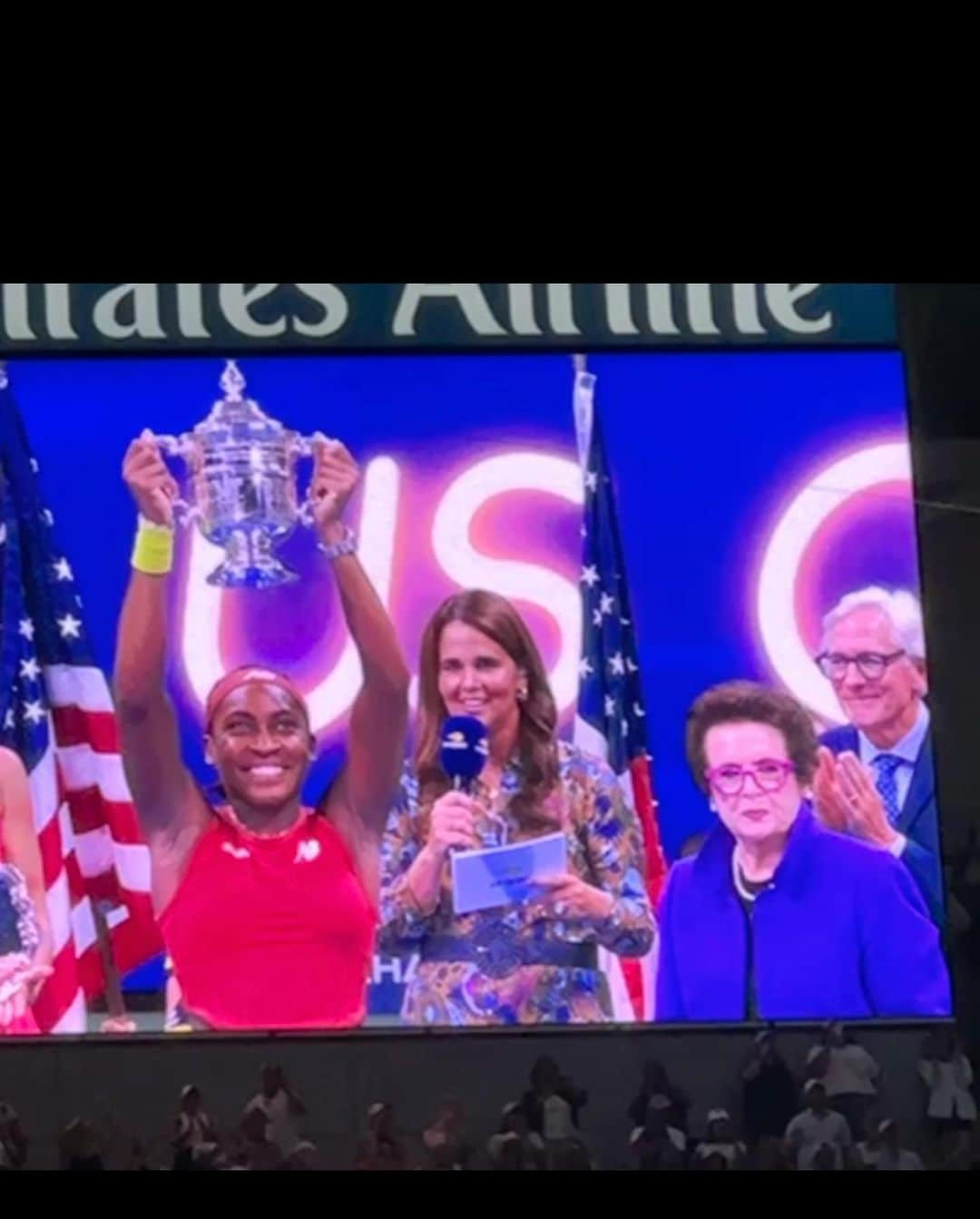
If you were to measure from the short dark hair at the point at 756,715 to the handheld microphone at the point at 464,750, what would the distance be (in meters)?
0.57

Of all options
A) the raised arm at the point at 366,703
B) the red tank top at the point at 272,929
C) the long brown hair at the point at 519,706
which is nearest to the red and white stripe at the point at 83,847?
the red tank top at the point at 272,929

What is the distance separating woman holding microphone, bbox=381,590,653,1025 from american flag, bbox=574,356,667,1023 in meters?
0.04

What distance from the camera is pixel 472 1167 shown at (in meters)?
5.91

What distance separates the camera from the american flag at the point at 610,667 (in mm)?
6176

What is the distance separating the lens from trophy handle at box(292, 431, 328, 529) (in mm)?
6297

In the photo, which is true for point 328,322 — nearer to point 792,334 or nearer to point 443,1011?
point 792,334

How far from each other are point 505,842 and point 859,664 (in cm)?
108

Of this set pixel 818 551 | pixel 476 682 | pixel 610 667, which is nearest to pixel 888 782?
pixel 818 551

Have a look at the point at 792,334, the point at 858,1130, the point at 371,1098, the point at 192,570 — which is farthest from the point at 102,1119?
the point at 792,334

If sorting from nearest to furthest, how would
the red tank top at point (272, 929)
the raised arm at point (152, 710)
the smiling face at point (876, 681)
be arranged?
the red tank top at point (272, 929), the raised arm at point (152, 710), the smiling face at point (876, 681)

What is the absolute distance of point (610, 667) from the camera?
623 cm

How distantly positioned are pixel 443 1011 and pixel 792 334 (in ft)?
6.85

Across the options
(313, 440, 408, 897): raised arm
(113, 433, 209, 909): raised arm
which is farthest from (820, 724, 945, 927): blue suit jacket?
(113, 433, 209, 909): raised arm

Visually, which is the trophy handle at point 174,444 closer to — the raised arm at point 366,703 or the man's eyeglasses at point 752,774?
the raised arm at point 366,703
